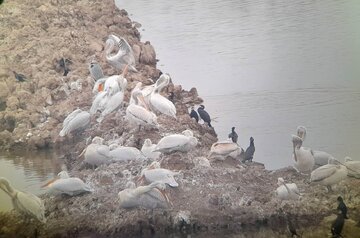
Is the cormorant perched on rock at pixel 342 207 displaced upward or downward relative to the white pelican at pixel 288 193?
downward

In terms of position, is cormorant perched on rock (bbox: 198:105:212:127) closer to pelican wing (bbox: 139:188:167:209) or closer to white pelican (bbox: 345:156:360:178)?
pelican wing (bbox: 139:188:167:209)

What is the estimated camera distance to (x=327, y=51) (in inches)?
116

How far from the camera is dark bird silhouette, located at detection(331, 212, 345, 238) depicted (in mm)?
2781

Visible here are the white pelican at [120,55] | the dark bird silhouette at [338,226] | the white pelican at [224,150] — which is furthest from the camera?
the white pelican at [120,55]

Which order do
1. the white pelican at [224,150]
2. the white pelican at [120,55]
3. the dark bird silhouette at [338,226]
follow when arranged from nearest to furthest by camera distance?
the dark bird silhouette at [338,226] → the white pelican at [224,150] → the white pelican at [120,55]

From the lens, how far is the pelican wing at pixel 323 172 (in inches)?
110

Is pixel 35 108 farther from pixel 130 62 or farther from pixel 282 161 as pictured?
pixel 282 161

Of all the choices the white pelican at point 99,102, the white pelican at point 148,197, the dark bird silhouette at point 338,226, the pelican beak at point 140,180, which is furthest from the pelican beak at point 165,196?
the dark bird silhouette at point 338,226

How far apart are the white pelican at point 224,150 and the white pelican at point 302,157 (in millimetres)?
253

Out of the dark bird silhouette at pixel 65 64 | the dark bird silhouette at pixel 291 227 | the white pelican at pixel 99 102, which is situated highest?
the dark bird silhouette at pixel 65 64

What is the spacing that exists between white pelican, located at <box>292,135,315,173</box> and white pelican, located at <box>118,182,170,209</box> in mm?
631

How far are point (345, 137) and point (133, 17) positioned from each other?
3.95 feet

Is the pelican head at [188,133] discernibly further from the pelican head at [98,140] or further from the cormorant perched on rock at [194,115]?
the pelican head at [98,140]

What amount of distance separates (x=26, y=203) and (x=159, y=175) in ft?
2.15
